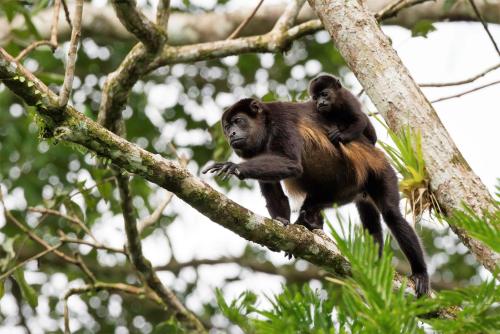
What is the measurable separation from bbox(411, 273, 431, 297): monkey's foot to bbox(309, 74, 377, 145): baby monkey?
50.5 inches

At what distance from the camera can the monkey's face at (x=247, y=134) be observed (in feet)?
19.0

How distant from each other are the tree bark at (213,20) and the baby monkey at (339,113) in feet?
6.09

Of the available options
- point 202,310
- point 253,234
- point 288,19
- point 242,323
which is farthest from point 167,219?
point 242,323

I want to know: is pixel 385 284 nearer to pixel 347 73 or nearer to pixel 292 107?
pixel 292 107

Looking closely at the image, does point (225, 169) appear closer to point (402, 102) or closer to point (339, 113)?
point (402, 102)

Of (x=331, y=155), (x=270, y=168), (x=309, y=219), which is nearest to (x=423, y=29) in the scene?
(x=331, y=155)

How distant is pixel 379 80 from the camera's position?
13.0 feet

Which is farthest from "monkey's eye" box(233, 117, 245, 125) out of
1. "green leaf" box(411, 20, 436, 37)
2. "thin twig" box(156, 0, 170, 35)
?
"green leaf" box(411, 20, 436, 37)

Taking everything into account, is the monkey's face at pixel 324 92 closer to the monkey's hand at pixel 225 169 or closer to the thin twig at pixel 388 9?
the thin twig at pixel 388 9

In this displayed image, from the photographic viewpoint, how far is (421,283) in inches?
191

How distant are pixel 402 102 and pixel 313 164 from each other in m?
1.84

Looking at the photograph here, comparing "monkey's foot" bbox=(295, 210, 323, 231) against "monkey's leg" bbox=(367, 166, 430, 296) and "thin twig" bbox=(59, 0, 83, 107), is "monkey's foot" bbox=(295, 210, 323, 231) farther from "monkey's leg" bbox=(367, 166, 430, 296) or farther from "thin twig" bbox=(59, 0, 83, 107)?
"thin twig" bbox=(59, 0, 83, 107)

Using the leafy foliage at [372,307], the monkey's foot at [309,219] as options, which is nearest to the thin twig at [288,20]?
the monkey's foot at [309,219]

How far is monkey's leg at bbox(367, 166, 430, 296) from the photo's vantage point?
496 centimetres
